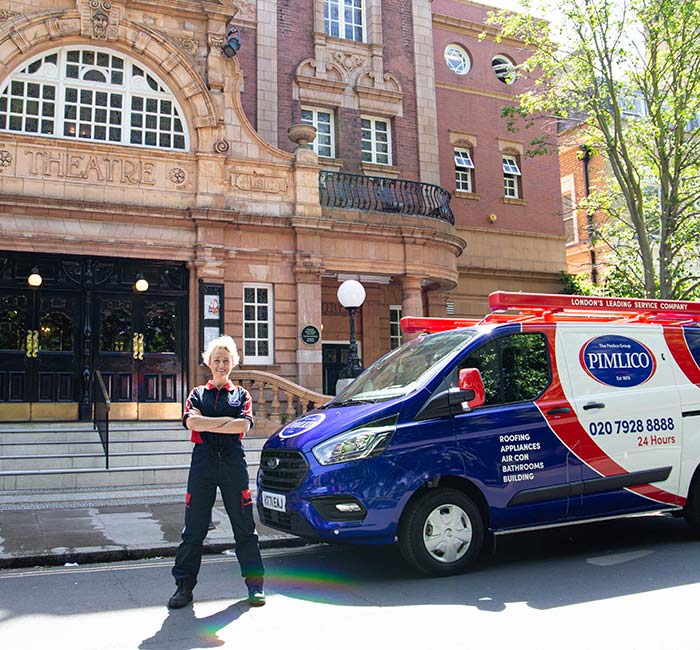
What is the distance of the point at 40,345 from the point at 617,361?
11.6 metres

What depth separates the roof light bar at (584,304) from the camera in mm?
6922

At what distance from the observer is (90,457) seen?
37.6 feet

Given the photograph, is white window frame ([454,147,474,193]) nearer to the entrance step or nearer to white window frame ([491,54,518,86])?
white window frame ([491,54,518,86])

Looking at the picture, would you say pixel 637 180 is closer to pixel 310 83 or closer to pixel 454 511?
pixel 310 83

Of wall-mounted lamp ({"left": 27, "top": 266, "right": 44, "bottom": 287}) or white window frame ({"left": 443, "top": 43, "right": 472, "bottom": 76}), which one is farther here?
white window frame ({"left": 443, "top": 43, "right": 472, "bottom": 76})

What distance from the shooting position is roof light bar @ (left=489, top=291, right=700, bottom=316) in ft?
22.7

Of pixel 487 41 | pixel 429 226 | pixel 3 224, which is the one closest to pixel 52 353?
pixel 3 224

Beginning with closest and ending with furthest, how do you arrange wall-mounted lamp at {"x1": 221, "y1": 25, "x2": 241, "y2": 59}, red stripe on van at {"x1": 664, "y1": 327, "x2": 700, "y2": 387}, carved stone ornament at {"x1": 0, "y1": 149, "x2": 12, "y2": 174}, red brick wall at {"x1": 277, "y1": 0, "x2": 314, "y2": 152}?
red stripe on van at {"x1": 664, "y1": 327, "x2": 700, "y2": 387}
carved stone ornament at {"x1": 0, "y1": 149, "x2": 12, "y2": 174}
wall-mounted lamp at {"x1": 221, "y1": 25, "x2": 241, "y2": 59}
red brick wall at {"x1": 277, "y1": 0, "x2": 314, "y2": 152}

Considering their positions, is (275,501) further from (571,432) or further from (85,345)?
(85,345)

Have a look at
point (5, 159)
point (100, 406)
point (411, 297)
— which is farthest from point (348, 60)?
point (100, 406)

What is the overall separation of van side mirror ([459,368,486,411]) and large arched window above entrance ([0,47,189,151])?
11.5 meters

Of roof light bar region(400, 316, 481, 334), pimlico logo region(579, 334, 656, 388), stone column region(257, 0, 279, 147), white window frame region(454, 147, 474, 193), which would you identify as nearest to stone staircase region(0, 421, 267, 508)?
roof light bar region(400, 316, 481, 334)

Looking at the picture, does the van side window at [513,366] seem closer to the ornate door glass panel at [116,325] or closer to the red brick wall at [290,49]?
the ornate door glass panel at [116,325]

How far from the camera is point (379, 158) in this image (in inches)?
810
